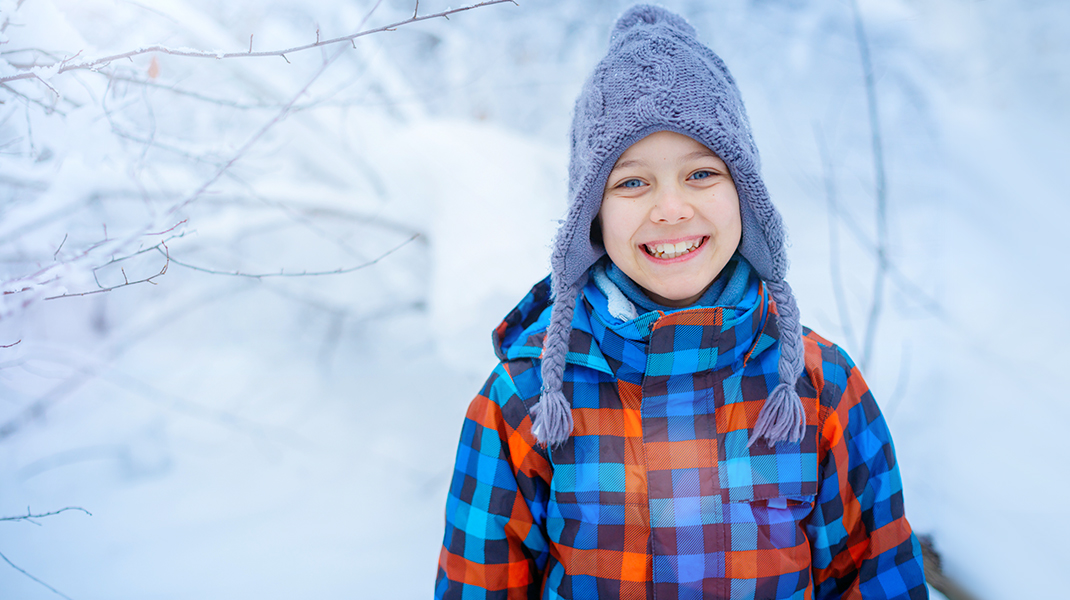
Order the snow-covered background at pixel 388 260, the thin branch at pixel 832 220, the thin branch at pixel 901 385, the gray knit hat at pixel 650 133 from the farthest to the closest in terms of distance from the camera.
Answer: the thin branch at pixel 832 220
the thin branch at pixel 901 385
the snow-covered background at pixel 388 260
the gray knit hat at pixel 650 133

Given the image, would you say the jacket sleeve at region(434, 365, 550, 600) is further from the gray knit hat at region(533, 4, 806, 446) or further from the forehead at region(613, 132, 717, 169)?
the forehead at region(613, 132, 717, 169)

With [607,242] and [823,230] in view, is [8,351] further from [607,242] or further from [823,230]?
[823,230]

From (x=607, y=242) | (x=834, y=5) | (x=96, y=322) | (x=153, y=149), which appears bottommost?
(x=607, y=242)

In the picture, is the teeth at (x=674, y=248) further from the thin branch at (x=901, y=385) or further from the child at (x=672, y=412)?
the thin branch at (x=901, y=385)


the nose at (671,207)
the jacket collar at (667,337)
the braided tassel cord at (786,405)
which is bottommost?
the braided tassel cord at (786,405)

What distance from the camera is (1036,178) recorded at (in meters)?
1.40

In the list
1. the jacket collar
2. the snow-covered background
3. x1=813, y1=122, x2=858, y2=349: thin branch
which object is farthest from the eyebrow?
x1=813, y1=122, x2=858, y2=349: thin branch

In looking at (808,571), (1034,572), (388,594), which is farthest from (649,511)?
(1034,572)

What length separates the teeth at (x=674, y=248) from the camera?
82cm

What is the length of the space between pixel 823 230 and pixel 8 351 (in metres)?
2.31

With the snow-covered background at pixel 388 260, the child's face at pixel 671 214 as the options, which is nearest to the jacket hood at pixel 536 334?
the child's face at pixel 671 214

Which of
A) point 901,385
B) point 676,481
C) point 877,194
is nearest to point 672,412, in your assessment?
point 676,481

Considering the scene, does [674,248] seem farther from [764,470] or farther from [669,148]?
[764,470]

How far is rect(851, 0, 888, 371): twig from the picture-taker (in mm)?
1604
